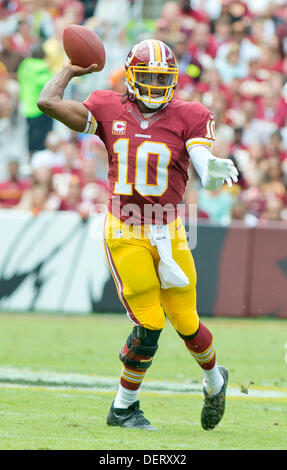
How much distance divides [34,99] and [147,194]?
8666 millimetres

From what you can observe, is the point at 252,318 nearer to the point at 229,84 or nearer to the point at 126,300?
the point at 229,84

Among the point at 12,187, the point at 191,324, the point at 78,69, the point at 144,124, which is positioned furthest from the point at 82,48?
the point at 12,187

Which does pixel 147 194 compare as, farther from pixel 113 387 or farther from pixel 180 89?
pixel 180 89

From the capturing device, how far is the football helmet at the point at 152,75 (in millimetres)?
5207

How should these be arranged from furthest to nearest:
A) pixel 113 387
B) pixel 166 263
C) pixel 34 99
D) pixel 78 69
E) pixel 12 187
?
pixel 34 99 → pixel 12 187 → pixel 113 387 → pixel 78 69 → pixel 166 263

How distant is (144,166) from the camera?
5.19 meters

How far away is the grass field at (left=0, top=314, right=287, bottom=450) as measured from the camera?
490 centimetres

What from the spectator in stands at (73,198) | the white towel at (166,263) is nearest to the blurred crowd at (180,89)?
the spectator in stands at (73,198)

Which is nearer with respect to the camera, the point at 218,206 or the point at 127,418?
the point at 127,418

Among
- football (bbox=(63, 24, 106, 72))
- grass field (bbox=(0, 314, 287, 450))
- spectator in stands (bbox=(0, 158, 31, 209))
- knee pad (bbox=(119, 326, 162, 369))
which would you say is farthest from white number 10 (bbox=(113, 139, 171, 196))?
spectator in stands (bbox=(0, 158, 31, 209))

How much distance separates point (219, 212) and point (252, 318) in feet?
4.91

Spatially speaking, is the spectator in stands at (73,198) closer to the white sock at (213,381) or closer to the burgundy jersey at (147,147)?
the burgundy jersey at (147,147)

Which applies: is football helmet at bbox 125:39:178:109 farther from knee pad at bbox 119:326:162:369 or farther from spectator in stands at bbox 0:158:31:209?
spectator in stands at bbox 0:158:31:209

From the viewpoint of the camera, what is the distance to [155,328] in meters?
5.20
